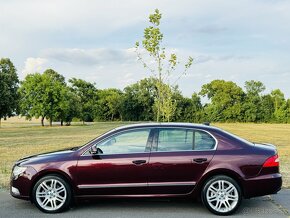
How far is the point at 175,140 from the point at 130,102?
87911mm

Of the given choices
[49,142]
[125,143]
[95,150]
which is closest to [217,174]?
[125,143]

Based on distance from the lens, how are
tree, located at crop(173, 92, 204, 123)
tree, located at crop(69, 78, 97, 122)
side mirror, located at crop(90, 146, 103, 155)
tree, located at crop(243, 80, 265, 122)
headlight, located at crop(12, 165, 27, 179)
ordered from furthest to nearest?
1. tree, located at crop(69, 78, 97, 122)
2. tree, located at crop(243, 80, 265, 122)
3. tree, located at crop(173, 92, 204, 123)
4. headlight, located at crop(12, 165, 27, 179)
5. side mirror, located at crop(90, 146, 103, 155)

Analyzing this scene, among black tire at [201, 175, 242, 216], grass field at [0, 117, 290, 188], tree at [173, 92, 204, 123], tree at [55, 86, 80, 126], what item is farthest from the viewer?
tree at [173, 92, 204, 123]

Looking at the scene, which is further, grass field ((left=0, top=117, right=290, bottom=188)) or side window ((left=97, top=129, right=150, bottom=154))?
grass field ((left=0, top=117, right=290, bottom=188))

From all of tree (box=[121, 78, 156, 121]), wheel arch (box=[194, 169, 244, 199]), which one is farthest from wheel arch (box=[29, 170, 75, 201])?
tree (box=[121, 78, 156, 121])

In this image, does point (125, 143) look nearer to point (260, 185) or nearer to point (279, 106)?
point (260, 185)

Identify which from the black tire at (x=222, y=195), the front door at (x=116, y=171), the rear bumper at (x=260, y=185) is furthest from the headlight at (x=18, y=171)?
the rear bumper at (x=260, y=185)

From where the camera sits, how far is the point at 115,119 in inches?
4006

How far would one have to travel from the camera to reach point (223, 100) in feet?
288

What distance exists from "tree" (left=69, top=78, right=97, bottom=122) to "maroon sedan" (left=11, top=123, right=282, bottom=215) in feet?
275

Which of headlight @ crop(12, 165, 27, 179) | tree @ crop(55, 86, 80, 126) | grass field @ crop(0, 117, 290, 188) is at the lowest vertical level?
grass field @ crop(0, 117, 290, 188)

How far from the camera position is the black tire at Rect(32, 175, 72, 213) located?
648 cm

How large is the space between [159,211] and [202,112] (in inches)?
3048

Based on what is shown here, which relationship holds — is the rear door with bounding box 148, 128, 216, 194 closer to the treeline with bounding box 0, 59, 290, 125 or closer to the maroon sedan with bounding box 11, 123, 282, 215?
the maroon sedan with bounding box 11, 123, 282, 215
